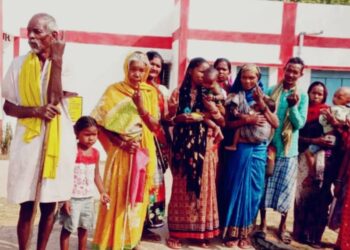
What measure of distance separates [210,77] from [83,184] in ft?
4.43

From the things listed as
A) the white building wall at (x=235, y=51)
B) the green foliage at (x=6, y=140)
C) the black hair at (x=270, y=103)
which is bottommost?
the green foliage at (x=6, y=140)

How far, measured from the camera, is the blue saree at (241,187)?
4.54m

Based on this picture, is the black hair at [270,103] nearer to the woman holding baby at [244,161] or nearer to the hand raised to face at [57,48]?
the woman holding baby at [244,161]

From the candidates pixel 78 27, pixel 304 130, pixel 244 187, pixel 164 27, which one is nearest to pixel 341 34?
pixel 164 27

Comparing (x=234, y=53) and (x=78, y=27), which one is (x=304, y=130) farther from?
(x=78, y=27)

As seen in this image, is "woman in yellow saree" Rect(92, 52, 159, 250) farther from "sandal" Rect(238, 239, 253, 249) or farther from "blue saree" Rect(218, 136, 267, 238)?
"sandal" Rect(238, 239, 253, 249)

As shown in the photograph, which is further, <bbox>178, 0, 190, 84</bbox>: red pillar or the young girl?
<bbox>178, 0, 190, 84</bbox>: red pillar

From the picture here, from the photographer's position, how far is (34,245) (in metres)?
4.41

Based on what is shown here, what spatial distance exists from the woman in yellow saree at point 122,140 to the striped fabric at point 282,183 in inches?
56.0

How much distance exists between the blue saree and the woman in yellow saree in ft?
2.91

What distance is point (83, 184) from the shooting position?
12.6ft

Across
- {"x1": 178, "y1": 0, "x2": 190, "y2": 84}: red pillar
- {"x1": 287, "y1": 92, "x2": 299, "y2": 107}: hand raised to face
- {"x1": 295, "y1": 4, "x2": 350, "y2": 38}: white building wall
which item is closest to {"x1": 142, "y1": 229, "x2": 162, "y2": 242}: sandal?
{"x1": 287, "y1": 92, "x2": 299, "y2": 107}: hand raised to face

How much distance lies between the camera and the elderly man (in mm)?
3285

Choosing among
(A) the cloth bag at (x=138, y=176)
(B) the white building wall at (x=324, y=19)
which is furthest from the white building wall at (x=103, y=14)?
(A) the cloth bag at (x=138, y=176)
